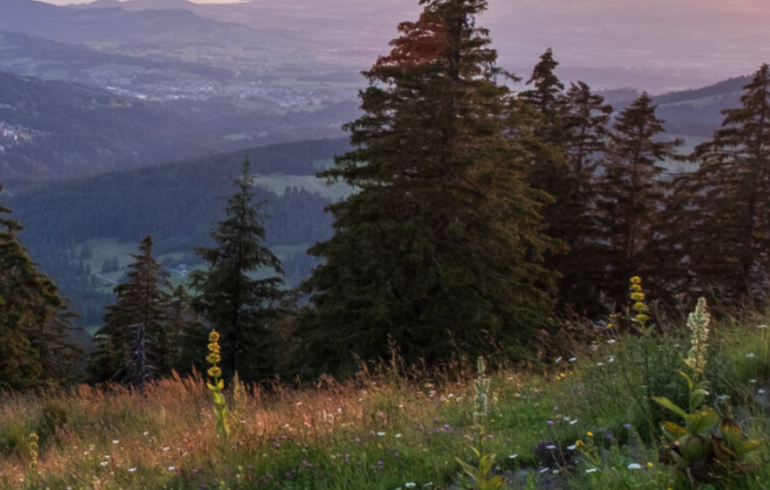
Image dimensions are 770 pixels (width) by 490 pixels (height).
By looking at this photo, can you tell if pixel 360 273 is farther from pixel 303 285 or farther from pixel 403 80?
pixel 403 80

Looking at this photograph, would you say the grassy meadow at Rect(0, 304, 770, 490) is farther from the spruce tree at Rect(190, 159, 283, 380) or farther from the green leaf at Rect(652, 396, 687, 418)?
the spruce tree at Rect(190, 159, 283, 380)

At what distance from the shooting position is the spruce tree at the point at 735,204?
75.8ft

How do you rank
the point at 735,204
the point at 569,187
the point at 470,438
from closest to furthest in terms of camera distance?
the point at 470,438 < the point at 735,204 < the point at 569,187

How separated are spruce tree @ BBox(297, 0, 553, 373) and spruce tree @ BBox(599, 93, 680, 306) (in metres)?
9.07

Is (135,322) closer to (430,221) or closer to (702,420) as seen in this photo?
(430,221)

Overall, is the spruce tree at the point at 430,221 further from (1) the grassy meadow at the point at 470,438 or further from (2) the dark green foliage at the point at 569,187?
(1) the grassy meadow at the point at 470,438

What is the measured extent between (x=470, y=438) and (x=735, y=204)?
23.0 m

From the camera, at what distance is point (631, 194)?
90.4ft

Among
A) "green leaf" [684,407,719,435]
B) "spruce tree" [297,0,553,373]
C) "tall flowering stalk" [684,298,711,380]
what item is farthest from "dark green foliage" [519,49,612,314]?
"green leaf" [684,407,719,435]

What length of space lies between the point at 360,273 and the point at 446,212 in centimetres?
301

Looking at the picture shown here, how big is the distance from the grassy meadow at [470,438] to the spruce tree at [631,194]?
70.9 feet

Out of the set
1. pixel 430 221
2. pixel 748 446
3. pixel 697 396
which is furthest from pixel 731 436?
pixel 430 221

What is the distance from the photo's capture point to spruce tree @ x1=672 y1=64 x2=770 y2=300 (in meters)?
23.1

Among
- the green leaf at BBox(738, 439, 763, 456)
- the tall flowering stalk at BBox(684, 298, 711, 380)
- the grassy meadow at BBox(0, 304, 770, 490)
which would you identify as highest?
the tall flowering stalk at BBox(684, 298, 711, 380)
